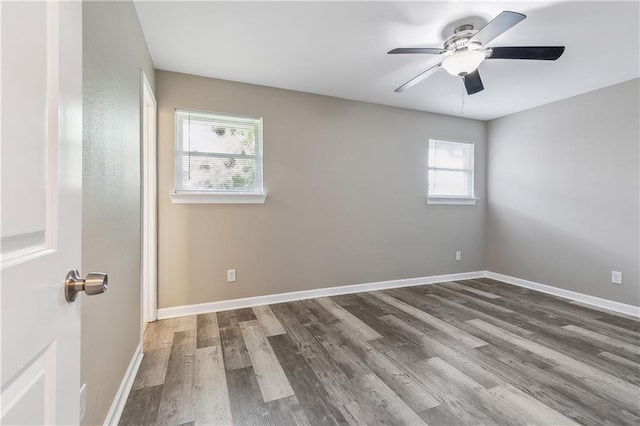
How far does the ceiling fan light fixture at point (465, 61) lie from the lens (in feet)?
6.50

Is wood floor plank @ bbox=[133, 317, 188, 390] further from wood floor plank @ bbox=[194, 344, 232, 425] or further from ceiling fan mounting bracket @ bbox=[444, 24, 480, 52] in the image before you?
ceiling fan mounting bracket @ bbox=[444, 24, 480, 52]

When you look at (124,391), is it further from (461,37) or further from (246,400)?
(461,37)

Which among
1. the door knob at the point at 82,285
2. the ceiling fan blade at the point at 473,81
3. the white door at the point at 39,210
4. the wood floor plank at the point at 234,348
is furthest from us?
the ceiling fan blade at the point at 473,81

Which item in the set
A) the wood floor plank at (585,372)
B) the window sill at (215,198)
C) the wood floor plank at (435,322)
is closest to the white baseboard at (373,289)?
the wood floor plank at (435,322)

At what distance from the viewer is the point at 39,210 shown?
52 cm

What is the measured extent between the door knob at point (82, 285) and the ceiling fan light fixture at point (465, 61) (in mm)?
2405

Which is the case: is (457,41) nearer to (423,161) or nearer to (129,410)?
(423,161)

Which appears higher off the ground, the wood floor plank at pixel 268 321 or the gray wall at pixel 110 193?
the gray wall at pixel 110 193

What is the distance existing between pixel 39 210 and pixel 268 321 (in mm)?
2396

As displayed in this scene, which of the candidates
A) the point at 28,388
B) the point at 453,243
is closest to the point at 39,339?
the point at 28,388

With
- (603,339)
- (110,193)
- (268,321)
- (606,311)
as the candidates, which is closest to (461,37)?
(110,193)

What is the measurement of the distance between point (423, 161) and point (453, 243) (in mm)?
1306

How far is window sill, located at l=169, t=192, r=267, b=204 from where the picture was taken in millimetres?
2758

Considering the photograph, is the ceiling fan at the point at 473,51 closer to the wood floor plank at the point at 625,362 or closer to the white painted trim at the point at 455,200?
the white painted trim at the point at 455,200
